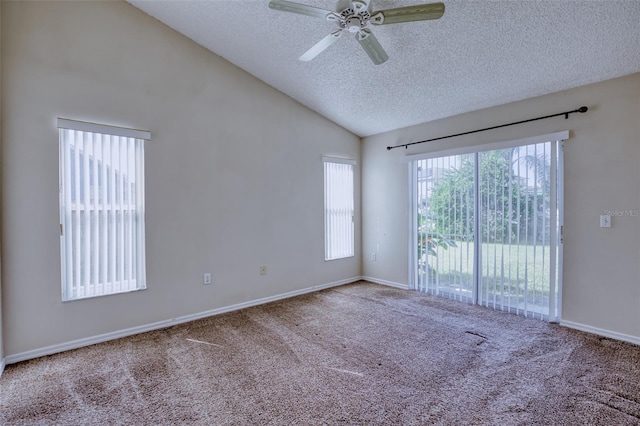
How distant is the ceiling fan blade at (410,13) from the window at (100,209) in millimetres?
2492

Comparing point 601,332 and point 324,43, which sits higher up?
point 324,43

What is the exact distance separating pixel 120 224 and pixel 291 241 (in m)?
2.07

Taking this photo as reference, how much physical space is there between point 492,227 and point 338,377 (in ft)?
8.59

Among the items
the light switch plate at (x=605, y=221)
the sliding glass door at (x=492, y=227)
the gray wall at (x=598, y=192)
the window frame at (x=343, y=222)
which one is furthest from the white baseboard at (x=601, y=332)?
the window frame at (x=343, y=222)

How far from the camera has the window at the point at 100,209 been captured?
2756mm

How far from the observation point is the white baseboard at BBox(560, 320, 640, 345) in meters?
2.81

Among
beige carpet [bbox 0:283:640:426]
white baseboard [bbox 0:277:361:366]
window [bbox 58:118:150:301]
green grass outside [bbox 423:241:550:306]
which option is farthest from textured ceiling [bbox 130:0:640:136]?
white baseboard [bbox 0:277:361:366]

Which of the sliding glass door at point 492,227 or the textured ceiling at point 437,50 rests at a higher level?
the textured ceiling at point 437,50

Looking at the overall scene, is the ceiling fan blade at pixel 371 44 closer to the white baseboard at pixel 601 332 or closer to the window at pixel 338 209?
the window at pixel 338 209

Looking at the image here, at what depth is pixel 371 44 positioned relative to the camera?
2361mm

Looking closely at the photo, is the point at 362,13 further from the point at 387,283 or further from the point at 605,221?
the point at 387,283

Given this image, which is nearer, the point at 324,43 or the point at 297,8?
the point at 297,8

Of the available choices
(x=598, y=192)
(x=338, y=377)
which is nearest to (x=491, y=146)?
(x=598, y=192)

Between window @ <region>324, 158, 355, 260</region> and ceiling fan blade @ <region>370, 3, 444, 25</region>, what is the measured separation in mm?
2708
